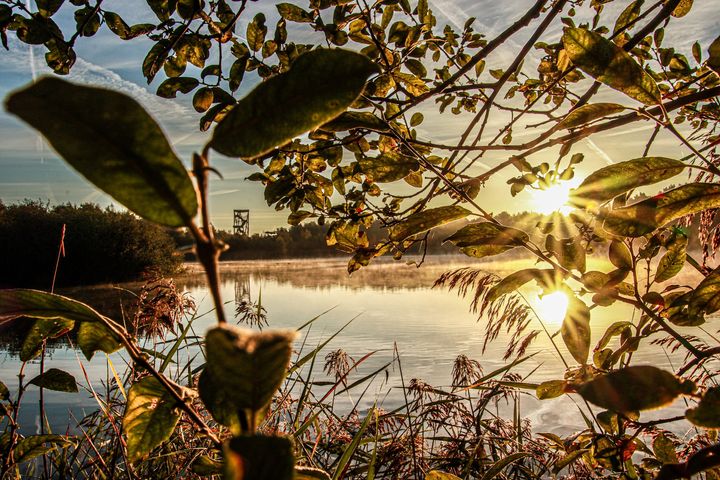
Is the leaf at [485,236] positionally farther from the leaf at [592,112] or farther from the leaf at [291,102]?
the leaf at [291,102]

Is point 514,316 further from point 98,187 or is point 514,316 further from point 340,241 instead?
point 98,187

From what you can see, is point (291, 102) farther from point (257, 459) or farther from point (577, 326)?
point (577, 326)

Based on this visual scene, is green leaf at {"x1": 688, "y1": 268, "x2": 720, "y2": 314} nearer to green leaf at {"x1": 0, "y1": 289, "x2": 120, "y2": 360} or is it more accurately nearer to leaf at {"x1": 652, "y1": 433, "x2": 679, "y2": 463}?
leaf at {"x1": 652, "y1": 433, "x2": 679, "y2": 463}

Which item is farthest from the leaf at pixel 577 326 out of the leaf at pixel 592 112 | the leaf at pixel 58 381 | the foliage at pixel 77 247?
the foliage at pixel 77 247

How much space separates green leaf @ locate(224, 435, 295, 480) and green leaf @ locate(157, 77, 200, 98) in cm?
127

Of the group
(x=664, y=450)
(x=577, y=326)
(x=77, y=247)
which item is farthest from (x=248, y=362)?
(x=77, y=247)

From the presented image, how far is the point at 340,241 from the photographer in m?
1.42

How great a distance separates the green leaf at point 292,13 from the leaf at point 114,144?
1.39 metres

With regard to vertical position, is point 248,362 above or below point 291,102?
below

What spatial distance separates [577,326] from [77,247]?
21.4 metres

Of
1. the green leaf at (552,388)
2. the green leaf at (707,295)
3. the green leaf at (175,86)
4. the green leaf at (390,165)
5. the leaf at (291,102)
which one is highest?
the green leaf at (175,86)

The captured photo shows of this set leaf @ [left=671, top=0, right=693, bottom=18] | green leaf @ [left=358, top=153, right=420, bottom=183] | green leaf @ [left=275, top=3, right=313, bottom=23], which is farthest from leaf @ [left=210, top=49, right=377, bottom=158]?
leaf @ [left=671, top=0, right=693, bottom=18]

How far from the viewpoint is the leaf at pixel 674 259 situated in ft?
2.88

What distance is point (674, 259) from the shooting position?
889 mm
